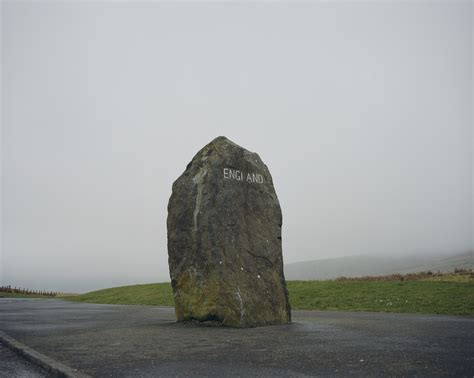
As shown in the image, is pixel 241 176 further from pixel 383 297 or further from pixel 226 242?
pixel 383 297

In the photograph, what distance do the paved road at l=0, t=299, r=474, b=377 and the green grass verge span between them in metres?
6.43

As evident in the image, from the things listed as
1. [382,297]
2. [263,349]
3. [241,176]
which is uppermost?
[241,176]

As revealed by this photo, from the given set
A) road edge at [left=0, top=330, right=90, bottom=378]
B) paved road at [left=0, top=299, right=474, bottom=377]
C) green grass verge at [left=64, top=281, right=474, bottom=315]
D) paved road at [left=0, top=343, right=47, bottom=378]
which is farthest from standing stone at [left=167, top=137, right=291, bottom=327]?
green grass verge at [left=64, top=281, right=474, bottom=315]

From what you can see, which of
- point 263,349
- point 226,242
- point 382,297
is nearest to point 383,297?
point 382,297

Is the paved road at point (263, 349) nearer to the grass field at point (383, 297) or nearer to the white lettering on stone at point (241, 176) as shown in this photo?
the white lettering on stone at point (241, 176)

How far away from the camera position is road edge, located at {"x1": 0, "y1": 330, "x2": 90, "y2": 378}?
5.42 m

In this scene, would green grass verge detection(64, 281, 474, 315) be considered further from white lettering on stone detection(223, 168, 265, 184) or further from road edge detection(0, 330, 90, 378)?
road edge detection(0, 330, 90, 378)

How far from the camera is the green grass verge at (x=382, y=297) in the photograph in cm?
1698

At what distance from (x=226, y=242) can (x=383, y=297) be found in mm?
11490

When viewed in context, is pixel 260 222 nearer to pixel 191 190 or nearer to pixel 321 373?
pixel 191 190

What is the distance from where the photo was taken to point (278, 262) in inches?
487

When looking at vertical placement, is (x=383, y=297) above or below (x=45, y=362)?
below

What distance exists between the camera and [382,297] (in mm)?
19672

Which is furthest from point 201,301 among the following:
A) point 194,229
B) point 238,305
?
point 194,229
